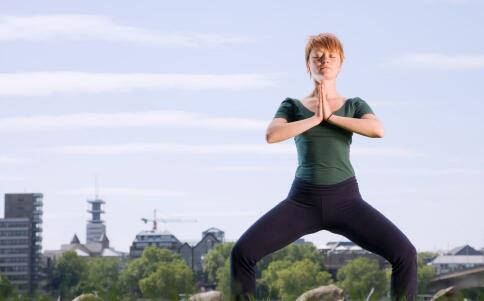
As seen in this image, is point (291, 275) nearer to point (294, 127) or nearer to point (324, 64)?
point (324, 64)

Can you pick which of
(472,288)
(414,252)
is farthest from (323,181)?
(472,288)

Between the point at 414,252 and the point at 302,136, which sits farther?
the point at 302,136

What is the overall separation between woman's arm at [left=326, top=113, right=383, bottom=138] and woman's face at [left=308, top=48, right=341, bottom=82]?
0.49 meters

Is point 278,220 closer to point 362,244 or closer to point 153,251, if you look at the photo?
point 362,244

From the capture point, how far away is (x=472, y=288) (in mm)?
5930

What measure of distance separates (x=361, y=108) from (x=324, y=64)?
0.45 m

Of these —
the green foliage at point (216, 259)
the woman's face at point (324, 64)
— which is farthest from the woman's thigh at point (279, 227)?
the green foliage at point (216, 259)

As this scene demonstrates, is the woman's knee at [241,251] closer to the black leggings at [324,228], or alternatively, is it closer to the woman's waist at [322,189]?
the black leggings at [324,228]

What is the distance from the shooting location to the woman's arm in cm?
704

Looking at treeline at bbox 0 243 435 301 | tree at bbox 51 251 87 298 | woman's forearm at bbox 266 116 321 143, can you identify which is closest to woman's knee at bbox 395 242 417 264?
woman's forearm at bbox 266 116 321 143

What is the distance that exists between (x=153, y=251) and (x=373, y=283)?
37374 mm

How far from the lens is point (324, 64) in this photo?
7.50 metres

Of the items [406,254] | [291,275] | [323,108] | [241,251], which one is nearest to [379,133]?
[323,108]

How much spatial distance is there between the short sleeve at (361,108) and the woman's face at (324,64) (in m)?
0.29
